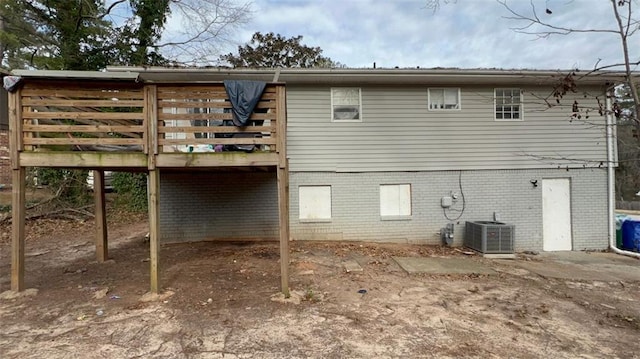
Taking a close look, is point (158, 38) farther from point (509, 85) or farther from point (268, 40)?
point (509, 85)

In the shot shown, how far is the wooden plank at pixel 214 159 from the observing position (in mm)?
5469

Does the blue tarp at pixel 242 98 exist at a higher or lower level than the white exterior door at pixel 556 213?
higher

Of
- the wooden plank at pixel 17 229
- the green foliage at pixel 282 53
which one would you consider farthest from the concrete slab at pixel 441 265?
the green foliage at pixel 282 53

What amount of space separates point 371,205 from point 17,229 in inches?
291

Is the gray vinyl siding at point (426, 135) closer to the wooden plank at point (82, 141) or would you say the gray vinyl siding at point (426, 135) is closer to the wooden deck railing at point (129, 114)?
the wooden deck railing at point (129, 114)

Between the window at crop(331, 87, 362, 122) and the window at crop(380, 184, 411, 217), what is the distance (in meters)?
2.06

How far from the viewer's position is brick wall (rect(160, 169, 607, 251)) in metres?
9.73

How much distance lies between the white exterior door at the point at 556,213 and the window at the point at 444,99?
11.1ft

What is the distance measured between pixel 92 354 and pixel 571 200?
11.7 metres

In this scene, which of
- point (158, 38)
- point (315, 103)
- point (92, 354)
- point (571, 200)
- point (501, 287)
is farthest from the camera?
point (158, 38)

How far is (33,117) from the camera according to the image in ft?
17.7

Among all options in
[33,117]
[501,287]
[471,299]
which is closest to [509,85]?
[501,287]

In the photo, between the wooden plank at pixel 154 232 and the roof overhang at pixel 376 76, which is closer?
the wooden plank at pixel 154 232

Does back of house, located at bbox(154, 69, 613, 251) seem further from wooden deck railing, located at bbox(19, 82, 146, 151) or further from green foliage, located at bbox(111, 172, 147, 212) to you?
green foliage, located at bbox(111, 172, 147, 212)
